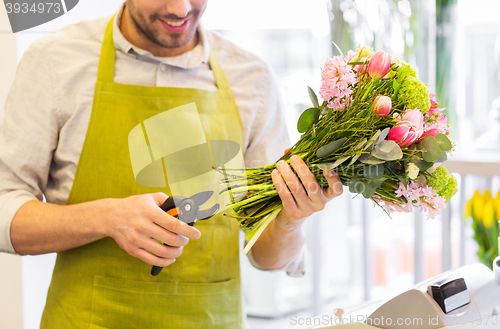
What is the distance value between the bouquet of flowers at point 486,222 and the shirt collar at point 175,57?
114cm

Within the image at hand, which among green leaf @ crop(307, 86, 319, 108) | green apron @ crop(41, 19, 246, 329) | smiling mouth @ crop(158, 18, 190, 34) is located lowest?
green apron @ crop(41, 19, 246, 329)

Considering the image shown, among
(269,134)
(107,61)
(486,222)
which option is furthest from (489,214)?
(107,61)

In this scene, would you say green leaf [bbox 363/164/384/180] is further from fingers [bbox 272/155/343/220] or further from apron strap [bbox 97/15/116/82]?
apron strap [bbox 97/15/116/82]

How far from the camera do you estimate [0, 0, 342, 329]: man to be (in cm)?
90

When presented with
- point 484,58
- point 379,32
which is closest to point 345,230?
point 379,32

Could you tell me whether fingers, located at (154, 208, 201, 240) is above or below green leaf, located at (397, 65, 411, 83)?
below

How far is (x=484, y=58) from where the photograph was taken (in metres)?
2.84

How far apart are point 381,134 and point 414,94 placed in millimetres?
97

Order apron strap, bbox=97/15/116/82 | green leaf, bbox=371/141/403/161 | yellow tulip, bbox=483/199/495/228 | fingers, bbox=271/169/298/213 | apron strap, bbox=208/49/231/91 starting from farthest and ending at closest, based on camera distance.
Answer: yellow tulip, bbox=483/199/495/228
apron strap, bbox=208/49/231/91
apron strap, bbox=97/15/116/82
fingers, bbox=271/169/298/213
green leaf, bbox=371/141/403/161

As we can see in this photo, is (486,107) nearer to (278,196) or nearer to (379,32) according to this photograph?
(379,32)

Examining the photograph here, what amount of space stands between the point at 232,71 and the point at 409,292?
72 centimetres

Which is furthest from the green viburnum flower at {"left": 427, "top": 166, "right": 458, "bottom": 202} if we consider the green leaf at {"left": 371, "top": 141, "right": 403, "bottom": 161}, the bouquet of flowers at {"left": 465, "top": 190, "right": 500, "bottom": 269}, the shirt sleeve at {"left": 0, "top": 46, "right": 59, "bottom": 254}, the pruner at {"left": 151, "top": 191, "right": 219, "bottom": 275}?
the bouquet of flowers at {"left": 465, "top": 190, "right": 500, "bottom": 269}

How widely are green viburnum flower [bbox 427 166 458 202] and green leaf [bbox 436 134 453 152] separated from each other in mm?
45

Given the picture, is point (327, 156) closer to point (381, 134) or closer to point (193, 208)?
point (381, 134)
